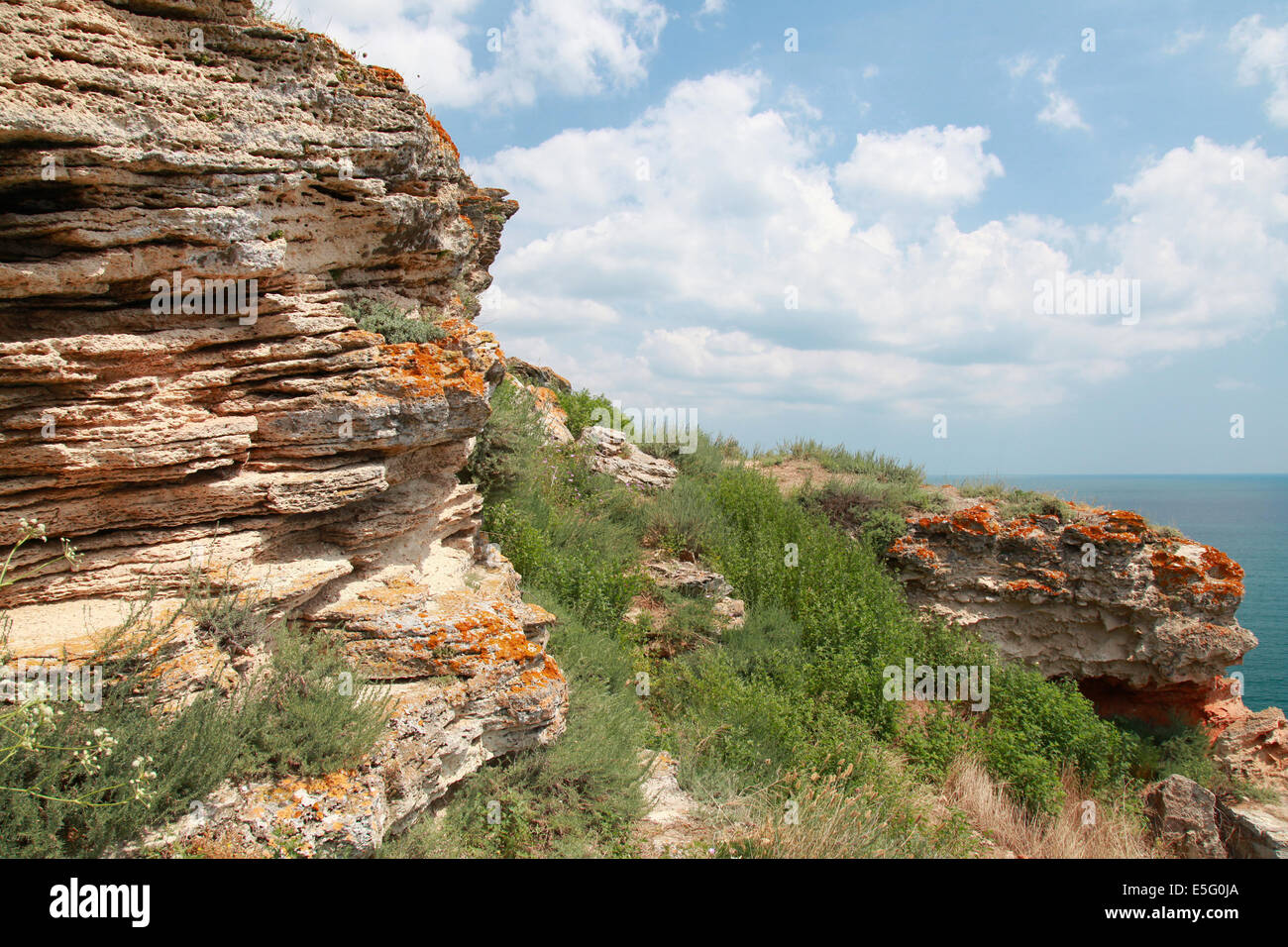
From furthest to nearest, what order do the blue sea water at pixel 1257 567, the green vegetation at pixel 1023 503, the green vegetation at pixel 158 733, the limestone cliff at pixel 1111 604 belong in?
the blue sea water at pixel 1257 567
the green vegetation at pixel 1023 503
the limestone cliff at pixel 1111 604
the green vegetation at pixel 158 733

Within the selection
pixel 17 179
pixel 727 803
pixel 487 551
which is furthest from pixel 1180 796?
pixel 17 179

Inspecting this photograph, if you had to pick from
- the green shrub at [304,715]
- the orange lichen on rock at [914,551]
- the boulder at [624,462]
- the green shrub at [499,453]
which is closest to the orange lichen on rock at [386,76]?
the green shrub at [499,453]

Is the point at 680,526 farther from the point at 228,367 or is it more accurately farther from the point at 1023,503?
the point at 228,367

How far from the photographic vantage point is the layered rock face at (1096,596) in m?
10.5

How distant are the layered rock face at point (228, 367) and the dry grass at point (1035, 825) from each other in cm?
534

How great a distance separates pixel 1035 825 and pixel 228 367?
30.8 ft

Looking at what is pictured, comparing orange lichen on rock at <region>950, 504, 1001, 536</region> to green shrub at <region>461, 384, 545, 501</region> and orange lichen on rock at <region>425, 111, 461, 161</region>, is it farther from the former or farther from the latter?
orange lichen on rock at <region>425, 111, 461, 161</region>

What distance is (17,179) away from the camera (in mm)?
4133

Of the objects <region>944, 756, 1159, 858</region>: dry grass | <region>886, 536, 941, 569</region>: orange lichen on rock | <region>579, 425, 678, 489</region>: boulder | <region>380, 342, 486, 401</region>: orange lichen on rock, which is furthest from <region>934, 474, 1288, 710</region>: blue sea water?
<region>380, 342, 486, 401</region>: orange lichen on rock

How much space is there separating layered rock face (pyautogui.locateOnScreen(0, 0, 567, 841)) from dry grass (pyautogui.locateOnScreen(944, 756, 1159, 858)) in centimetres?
534

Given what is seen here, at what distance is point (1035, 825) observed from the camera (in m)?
7.39

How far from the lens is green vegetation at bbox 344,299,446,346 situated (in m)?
5.61

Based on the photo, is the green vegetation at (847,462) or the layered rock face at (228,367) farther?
the green vegetation at (847,462)

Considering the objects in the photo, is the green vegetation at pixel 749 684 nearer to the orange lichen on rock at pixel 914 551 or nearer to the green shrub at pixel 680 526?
the green shrub at pixel 680 526
